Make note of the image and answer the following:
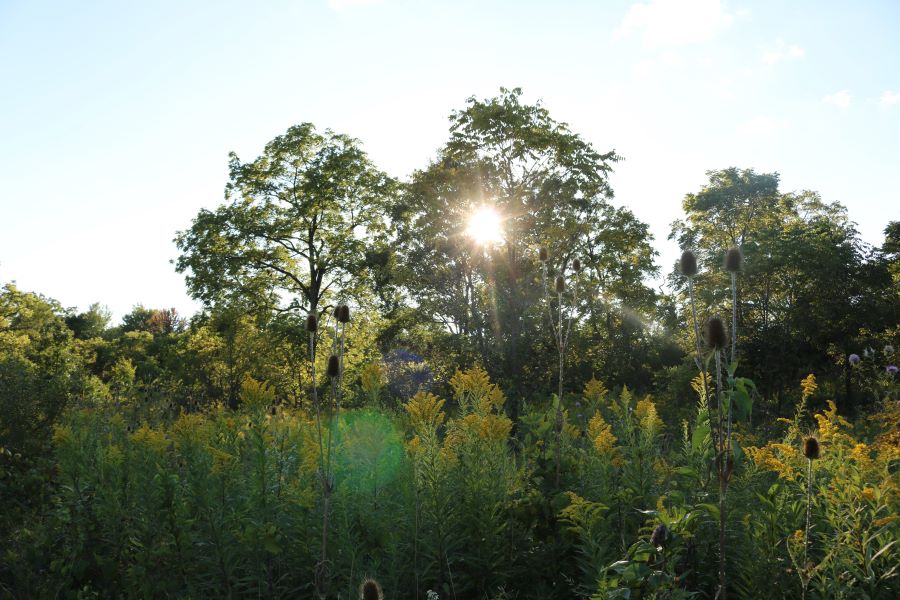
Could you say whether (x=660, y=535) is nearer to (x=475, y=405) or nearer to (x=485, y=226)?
(x=475, y=405)

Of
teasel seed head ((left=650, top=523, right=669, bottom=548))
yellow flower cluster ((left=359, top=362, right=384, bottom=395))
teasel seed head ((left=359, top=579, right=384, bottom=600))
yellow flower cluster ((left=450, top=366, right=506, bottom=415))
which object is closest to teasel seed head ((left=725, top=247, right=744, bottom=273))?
teasel seed head ((left=650, top=523, right=669, bottom=548))

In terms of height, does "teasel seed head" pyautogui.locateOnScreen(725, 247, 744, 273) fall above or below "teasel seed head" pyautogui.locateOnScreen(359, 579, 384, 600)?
above

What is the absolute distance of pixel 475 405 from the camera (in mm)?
4250

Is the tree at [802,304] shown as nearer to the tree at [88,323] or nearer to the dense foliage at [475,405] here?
the dense foliage at [475,405]

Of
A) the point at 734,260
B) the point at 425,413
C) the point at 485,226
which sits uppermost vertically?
the point at 485,226

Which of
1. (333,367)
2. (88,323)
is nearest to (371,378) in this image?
(333,367)

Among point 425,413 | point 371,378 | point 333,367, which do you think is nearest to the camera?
point 333,367

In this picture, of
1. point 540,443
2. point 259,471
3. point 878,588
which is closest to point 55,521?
point 259,471

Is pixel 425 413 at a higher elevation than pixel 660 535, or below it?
higher

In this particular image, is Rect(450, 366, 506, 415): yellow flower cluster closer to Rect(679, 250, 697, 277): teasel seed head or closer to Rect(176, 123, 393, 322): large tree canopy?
Result: Rect(679, 250, 697, 277): teasel seed head

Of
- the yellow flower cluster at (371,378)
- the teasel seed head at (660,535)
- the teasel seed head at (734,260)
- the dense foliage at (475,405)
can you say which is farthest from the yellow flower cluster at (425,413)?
the teasel seed head at (734,260)

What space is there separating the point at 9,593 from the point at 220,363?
17.6 meters

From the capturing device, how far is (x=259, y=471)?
11.2ft

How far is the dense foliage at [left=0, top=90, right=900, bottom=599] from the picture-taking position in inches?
120
